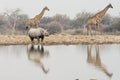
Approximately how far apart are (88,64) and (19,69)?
2653 mm

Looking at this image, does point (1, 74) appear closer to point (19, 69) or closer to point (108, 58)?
point (19, 69)

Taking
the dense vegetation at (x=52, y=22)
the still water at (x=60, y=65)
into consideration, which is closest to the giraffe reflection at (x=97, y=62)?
the still water at (x=60, y=65)

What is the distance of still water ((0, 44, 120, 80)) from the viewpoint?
15148 mm

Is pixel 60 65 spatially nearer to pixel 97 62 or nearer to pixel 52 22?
pixel 97 62

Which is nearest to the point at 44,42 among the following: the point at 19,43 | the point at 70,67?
the point at 19,43

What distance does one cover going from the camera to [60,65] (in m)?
17.8

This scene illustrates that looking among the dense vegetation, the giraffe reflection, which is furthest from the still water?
the dense vegetation

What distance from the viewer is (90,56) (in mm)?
21453

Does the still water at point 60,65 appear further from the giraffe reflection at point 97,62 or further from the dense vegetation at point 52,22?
the dense vegetation at point 52,22

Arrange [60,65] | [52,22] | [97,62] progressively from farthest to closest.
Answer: [52,22] < [97,62] < [60,65]

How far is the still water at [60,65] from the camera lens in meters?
15.1

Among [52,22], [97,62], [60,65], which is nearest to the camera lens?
[60,65]

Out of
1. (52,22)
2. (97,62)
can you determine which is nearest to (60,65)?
(97,62)

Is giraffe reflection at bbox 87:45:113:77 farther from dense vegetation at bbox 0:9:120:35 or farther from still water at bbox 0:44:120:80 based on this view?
dense vegetation at bbox 0:9:120:35
